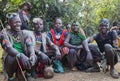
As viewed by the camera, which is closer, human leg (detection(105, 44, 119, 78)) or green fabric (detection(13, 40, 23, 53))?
green fabric (detection(13, 40, 23, 53))

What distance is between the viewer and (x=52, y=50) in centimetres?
640

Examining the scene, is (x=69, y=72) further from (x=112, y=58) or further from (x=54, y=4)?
(x=54, y=4)

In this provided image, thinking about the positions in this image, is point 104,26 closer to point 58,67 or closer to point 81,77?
point 81,77

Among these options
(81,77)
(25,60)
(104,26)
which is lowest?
(81,77)

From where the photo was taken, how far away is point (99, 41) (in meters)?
6.56

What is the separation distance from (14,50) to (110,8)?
45.0ft

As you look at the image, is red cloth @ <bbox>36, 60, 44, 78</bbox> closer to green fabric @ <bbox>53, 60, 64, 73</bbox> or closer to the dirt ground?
the dirt ground

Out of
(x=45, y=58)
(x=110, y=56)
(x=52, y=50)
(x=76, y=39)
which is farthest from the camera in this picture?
(x=76, y=39)

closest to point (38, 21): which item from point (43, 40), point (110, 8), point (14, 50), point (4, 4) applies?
point (43, 40)

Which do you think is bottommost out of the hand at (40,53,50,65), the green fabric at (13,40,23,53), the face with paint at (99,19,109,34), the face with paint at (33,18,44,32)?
the hand at (40,53,50,65)

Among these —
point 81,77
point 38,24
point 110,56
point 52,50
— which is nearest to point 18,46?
point 38,24

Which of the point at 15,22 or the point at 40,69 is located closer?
the point at 15,22

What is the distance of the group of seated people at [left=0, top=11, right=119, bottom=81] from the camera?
5367 mm

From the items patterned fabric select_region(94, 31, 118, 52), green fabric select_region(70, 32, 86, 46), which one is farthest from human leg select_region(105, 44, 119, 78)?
green fabric select_region(70, 32, 86, 46)
